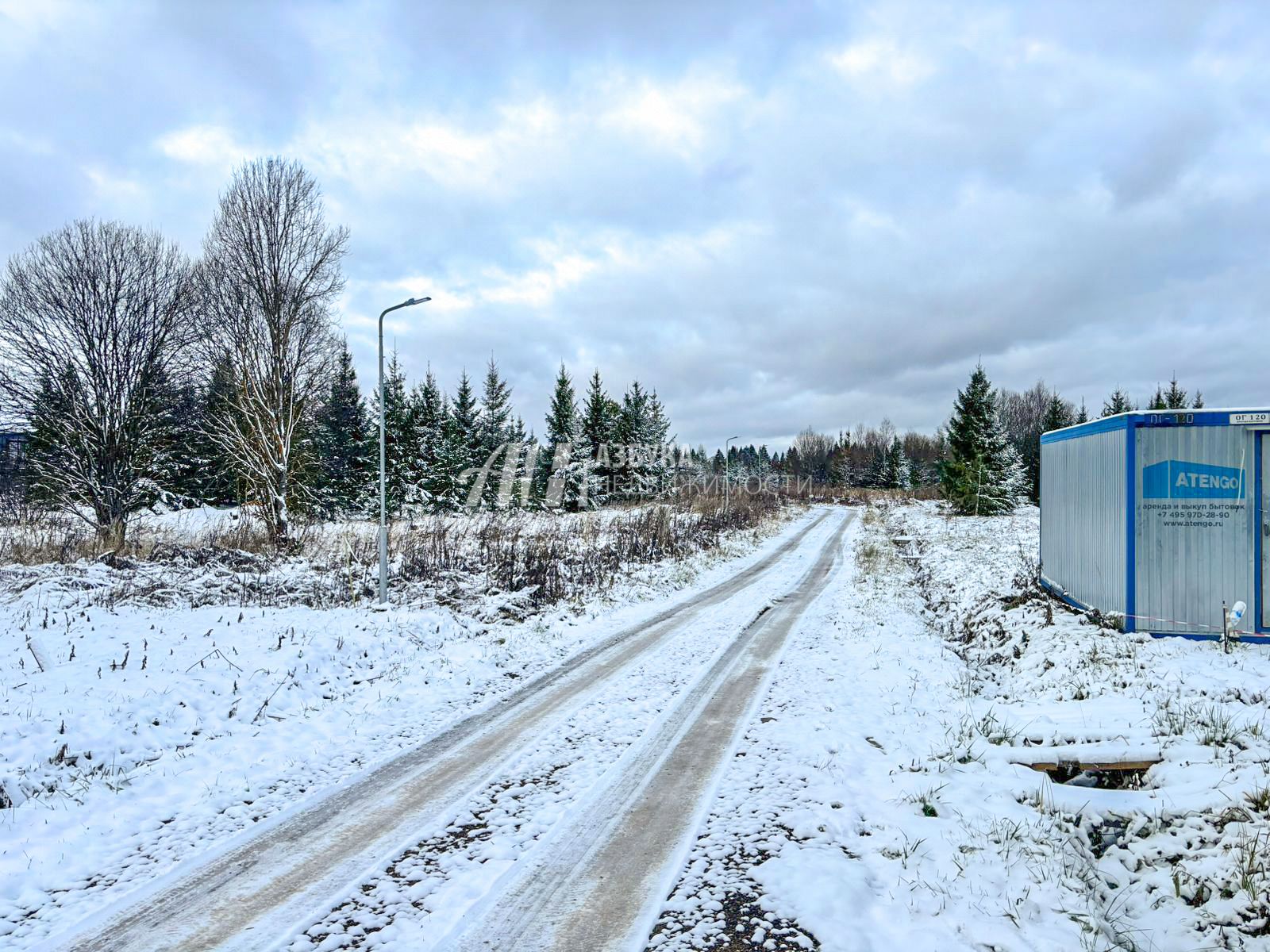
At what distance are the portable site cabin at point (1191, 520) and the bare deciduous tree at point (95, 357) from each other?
967 inches

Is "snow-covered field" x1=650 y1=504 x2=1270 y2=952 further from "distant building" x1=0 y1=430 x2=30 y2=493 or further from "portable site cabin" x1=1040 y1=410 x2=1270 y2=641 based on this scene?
"distant building" x1=0 y1=430 x2=30 y2=493

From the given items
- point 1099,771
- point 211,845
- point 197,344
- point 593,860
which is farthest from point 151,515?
point 1099,771

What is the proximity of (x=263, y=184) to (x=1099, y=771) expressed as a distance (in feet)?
86.4

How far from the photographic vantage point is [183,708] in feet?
23.0

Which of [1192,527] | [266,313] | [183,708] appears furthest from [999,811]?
[266,313]

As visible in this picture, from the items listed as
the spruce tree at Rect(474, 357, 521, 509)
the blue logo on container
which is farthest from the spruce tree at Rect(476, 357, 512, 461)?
the blue logo on container

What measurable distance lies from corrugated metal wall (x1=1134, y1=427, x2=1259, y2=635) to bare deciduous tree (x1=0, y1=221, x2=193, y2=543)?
2473 centimetres

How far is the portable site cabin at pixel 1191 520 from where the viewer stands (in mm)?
8953

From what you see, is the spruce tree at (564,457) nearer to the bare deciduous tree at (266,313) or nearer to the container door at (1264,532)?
the bare deciduous tree at (266,313)

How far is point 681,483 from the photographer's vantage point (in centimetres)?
5234

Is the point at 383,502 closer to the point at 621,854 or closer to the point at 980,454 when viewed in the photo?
the point at 621,854

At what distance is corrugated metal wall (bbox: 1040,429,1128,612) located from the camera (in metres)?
9.61

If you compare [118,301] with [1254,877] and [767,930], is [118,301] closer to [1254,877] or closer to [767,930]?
[767,930]

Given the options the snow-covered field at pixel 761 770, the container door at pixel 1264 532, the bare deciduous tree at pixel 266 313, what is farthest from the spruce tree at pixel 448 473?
the container door at pixel 1264 532
